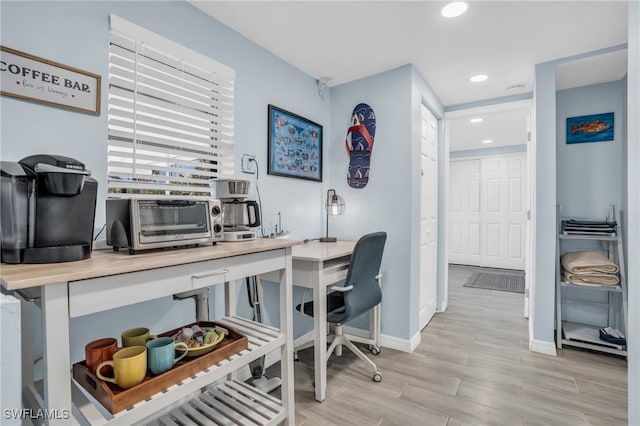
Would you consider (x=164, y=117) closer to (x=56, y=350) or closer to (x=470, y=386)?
(x=56, y=350)

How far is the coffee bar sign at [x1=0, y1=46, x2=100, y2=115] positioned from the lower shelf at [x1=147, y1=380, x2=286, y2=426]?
152 centimetres

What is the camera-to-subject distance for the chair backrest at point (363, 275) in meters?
2.04

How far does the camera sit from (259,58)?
2369 mm

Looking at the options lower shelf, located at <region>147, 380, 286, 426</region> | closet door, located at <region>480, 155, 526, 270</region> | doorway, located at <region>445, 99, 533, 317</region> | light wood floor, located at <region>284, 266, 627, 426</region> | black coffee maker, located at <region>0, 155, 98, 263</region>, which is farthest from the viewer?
closet door, located at <region>480, 155, 526, 270</region>

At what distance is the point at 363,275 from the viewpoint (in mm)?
2152

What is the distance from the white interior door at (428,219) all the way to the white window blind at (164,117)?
1.87 m

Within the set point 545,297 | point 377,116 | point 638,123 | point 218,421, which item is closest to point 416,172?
point 377,116

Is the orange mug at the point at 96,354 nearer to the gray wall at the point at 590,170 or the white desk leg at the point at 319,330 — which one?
the white desk leg at the point at 319,330

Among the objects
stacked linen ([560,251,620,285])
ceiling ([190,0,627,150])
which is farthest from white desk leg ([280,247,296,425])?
stacked linen ([560,251,620,285])

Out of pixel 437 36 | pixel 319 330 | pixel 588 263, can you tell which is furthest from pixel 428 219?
pixel 319 330

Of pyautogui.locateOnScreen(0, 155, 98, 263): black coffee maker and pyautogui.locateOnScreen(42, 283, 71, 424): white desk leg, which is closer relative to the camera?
pyautogui.locateOnScreen(42, 283, 71, 424): white desk leg

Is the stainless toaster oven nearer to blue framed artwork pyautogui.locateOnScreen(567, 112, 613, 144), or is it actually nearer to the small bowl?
the small bowl

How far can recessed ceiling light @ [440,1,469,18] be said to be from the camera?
6.10ft

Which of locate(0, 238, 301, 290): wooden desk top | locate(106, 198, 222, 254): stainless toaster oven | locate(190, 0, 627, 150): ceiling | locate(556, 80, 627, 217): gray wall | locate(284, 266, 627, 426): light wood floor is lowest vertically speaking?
locate(284, 266, 627, 426): light wood floor
